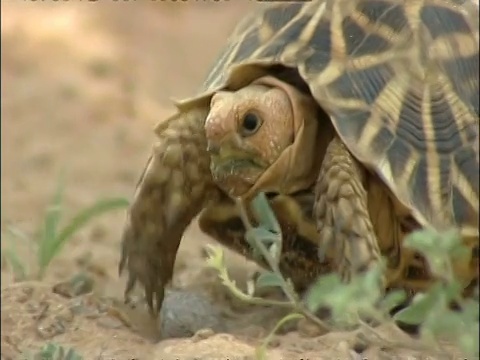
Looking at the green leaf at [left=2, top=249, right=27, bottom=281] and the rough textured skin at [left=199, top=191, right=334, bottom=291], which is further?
the green leaf at [left=2, top=249, right=27, bottom=281]

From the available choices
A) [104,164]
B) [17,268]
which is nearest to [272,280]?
[17,268]

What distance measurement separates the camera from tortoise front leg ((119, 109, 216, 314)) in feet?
8.85

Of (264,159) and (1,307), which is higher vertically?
(264,159)

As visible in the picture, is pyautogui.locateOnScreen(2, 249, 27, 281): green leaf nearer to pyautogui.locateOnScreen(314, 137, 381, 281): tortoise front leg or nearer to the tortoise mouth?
the tortoise mouth

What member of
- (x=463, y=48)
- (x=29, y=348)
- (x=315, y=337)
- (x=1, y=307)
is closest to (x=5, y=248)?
(x=1, y=307)

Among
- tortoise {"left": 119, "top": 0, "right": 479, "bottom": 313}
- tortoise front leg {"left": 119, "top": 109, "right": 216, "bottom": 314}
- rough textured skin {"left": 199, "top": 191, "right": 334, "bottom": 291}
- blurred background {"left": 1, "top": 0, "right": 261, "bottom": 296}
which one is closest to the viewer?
tortoise {"left": 119, "top": 0, "right": 479, "bottom": 313}

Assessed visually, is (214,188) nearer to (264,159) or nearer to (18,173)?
(264,159)

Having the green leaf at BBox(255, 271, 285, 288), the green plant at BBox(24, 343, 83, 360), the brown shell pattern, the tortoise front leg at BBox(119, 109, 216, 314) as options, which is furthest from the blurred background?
the green leaf at BBox(255, 271, 285, 288)

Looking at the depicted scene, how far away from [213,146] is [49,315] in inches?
23.7

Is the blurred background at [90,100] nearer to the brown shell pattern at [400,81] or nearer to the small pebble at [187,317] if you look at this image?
the small pebble at [187,317]

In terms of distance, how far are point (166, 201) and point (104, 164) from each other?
2381 millimetres

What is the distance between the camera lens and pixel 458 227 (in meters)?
2.39

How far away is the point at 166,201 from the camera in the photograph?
2.71 m

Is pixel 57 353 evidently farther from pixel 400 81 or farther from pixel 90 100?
pixel 90 100
